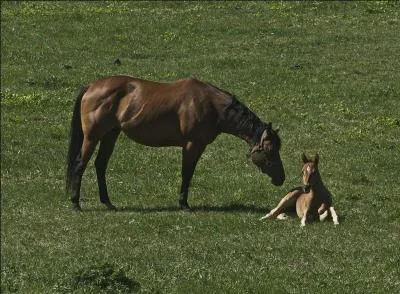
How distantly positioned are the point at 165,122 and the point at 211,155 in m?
5.74

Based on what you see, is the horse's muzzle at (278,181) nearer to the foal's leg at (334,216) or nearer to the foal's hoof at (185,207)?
the foal's leg at (334,216)

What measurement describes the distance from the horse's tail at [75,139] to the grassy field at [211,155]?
2.37 ft

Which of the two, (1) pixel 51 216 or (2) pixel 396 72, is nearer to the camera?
(1) pixel 51 216

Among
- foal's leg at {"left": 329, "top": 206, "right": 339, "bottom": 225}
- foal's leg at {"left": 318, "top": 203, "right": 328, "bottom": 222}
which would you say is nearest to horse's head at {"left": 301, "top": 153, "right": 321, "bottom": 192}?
foal's leg at {"left": 318, "top": 203, "right": 328, "bottom": 222}

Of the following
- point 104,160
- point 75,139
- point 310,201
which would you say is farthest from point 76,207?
point 310,201

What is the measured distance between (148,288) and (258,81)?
21728mm

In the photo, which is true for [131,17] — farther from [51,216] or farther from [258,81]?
[51,216]

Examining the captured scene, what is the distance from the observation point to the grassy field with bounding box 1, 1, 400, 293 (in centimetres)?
1636

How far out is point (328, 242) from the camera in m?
18.3

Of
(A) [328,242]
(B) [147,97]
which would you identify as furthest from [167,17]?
(A) [328,242]

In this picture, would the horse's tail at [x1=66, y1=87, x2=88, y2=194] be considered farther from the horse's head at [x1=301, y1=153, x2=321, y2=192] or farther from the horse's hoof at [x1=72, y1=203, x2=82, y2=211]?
the horse's head at [x1=301, y1=153, x2=321, y2=192]

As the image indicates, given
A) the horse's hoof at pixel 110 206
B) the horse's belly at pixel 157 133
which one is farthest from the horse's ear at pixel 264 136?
the horse's hoof at pixel 110 206

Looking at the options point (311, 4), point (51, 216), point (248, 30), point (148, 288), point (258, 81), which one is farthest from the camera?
point (311, 4)

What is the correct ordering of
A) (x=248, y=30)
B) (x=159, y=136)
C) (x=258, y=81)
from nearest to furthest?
(x=159, y=136), (x=258, y=81), (x=248, y=30)
